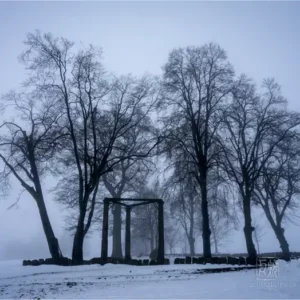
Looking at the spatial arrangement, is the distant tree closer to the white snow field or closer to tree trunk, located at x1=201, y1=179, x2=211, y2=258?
tree trunk, located at x1=201, y1=179, x2=211, y2=258

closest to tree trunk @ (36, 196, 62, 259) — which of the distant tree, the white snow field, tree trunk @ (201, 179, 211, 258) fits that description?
the white snow field

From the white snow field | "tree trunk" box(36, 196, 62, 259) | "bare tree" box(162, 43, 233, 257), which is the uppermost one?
"bare tree" box(162, 43, 233, 257)

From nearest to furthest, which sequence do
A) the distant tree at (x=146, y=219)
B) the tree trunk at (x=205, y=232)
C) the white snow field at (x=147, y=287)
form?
the white snow field at (x=147, y=287)
the tree trunk at (x=205, y=232)
the distant tree at (x=146, y=219)

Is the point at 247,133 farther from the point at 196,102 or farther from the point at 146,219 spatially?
the point at 146,219

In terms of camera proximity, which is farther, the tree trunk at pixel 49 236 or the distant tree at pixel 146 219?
the distant tree at pixel 146 219

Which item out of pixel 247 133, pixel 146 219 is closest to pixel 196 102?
pixel 247 133

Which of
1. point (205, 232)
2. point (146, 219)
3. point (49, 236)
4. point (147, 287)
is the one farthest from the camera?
point (146, 219)

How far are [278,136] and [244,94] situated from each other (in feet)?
12.5

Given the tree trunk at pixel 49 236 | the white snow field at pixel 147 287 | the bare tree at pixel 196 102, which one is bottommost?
the white snow field at pixel 147 287

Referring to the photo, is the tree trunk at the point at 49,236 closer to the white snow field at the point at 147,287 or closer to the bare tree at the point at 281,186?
the white snow field at the point at 147,287

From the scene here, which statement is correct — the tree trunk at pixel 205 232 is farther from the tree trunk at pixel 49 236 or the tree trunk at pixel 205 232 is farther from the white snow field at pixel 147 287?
the tree trunk at pixel 49 236

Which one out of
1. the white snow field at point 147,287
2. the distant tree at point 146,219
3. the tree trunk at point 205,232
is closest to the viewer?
the white snow field at point 147,287

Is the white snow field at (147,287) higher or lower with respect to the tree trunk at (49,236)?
lower

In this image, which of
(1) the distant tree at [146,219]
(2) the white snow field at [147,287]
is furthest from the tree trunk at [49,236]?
(1) the distant tree at [146,219]
